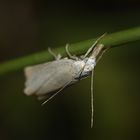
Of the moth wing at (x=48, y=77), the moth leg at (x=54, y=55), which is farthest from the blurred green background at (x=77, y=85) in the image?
the moth leg at (x=54, y=55)

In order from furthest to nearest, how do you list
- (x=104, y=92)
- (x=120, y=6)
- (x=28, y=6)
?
(x=28, y=6) < (x=120, y=6) < (x=104, y=92)

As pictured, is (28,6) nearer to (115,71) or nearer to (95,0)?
(95,0)

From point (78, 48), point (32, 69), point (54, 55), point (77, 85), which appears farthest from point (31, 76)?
point (77, 85)

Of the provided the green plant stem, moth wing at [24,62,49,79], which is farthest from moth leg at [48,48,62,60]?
moth wing at [24,62,49,79]

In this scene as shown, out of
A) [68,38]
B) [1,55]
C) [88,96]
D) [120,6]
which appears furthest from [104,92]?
[1,55]

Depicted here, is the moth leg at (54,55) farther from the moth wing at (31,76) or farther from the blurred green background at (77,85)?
the blurred green background at (77,85)

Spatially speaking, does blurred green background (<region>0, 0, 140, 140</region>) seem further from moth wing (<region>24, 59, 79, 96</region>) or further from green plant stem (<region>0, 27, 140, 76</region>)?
green plant stem (<region>0, 27, 140, 76</region>)

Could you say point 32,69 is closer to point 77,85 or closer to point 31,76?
point 31,76

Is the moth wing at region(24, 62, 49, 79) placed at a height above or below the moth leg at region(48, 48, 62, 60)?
above
